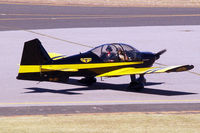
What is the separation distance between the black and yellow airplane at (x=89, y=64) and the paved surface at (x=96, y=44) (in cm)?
88

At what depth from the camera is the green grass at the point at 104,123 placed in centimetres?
1723

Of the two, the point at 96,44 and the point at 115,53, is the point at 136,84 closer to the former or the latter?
the point at 115,53

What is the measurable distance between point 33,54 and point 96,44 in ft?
52.1

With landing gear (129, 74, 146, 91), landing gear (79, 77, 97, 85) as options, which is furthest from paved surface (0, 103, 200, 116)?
landing gear (79, 77, 97, 85)

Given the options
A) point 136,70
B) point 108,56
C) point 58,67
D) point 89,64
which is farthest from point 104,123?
point 108,56

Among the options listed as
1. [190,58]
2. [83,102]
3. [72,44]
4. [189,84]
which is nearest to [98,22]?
[72,44]

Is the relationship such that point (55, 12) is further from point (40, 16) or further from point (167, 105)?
point (167, 105)

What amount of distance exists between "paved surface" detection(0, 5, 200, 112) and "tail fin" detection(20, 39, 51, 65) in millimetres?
1581

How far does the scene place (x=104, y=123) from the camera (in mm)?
18281

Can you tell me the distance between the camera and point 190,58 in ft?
111

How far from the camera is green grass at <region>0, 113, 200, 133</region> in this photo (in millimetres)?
17234

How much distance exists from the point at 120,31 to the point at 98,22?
6581 millimetres

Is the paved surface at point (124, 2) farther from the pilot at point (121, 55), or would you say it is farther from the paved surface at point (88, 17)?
the pilot at point (121, 55)

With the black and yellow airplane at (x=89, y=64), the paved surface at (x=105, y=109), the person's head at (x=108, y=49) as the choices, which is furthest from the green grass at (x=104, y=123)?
the person's head at (x=108, y=49)
